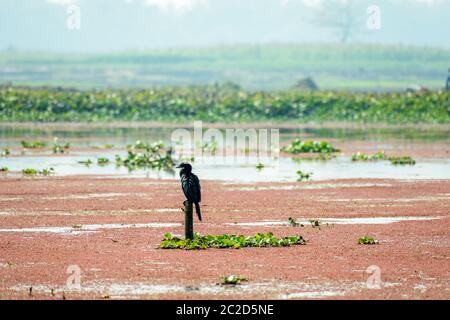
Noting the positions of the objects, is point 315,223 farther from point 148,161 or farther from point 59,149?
point 59,149

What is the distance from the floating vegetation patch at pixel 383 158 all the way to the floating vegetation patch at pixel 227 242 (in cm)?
1884

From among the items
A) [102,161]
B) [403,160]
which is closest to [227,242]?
[102,161]

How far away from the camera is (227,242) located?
20.2 m

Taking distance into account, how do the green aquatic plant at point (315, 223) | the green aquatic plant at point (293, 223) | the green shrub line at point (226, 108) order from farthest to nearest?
the green shrub line at point (226, 108) < the green aquatic plant at point (293, 223) < the green aquatic plant at point (315, 223)

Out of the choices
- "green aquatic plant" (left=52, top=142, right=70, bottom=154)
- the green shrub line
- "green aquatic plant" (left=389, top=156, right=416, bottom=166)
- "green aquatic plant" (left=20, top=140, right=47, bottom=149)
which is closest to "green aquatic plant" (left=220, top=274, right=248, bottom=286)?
"green aquatic plant" (left=389, top=156, right=416, bottom=166)

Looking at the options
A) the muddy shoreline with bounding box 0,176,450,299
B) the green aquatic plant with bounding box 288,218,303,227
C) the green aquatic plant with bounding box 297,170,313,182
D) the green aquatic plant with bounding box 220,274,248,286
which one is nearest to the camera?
the muddy shoreline with bounding box 0,176,450,299

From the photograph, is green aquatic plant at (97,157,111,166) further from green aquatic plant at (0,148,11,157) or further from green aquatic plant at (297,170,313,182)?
green aquatic plant at (297,170,313,182)

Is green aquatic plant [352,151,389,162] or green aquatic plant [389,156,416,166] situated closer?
green aquatic plant [389,156,416,166]

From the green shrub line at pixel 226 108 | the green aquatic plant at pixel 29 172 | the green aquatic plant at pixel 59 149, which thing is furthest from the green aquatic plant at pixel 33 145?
Answer: the green shrub line at pixel 226 108

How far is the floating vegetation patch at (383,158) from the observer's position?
39.1 m

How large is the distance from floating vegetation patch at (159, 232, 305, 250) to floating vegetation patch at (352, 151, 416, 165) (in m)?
18.8

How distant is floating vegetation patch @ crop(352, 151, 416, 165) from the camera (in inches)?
1540

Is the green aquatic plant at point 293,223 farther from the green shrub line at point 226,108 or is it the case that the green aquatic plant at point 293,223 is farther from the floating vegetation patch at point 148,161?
the green shrub line at point 226,108
